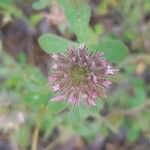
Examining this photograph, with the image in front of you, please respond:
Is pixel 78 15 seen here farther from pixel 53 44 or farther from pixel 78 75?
pixel 78 75

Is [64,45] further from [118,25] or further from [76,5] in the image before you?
[118,25]

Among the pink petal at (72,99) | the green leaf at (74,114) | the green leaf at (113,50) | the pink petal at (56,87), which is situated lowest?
the green leaf at (74,114)

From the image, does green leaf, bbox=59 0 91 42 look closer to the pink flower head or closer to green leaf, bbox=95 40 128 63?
green leaf, bbox=95 40 128 63

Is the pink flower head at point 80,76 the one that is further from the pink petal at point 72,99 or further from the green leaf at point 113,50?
the green leaf at point 113,50

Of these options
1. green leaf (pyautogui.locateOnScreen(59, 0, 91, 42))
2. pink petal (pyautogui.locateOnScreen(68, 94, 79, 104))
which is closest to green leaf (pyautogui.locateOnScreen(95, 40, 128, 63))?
green leaf (pyautogui.locateOnScreen(59, 0, 91, 42))

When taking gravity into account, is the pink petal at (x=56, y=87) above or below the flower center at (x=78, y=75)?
below

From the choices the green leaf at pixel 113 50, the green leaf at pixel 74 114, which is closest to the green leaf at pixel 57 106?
the green leaf at pixel 74 114

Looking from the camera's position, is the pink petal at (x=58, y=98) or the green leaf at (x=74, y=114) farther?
the green leaf at (x=74, y=114)
